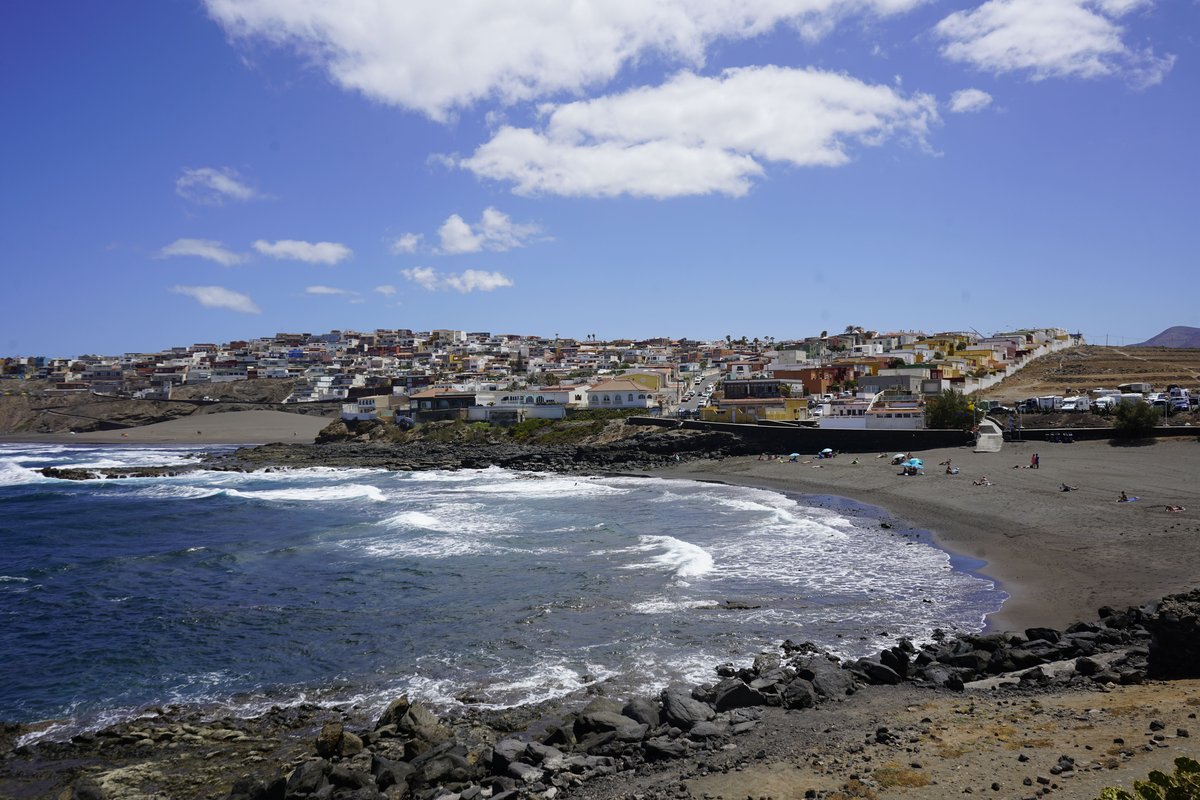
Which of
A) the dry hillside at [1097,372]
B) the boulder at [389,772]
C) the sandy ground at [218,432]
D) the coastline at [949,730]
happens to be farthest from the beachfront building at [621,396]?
the boulder at [389,772]

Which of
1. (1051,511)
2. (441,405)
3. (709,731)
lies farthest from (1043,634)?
(441,405)

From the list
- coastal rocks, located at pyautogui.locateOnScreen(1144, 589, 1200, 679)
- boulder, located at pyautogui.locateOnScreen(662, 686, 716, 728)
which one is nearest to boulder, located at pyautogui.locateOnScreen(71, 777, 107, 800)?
boulder, located at pyautogui.locateOnScreen(662, 686, 716, 728)

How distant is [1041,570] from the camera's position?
794 inches

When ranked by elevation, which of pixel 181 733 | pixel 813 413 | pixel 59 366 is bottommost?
pixel 181 733

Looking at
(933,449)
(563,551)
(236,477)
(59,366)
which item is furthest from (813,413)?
(59,366)

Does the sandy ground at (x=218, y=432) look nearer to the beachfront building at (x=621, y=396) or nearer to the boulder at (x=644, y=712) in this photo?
the beachfront building at (x=621, y=396)

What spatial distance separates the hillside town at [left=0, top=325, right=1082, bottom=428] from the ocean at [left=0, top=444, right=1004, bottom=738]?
77.6ft

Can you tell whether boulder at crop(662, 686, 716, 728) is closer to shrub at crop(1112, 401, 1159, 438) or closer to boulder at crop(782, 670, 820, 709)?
boulder at crop(782, 670, 820, 709)

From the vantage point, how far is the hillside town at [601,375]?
55.0 metres

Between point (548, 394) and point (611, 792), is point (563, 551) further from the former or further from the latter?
point (548, 394)

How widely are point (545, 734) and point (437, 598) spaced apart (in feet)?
28.2

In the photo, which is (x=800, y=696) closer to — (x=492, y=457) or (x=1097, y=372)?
(x=492, y=457)

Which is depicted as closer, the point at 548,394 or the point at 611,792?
the point at 611,792

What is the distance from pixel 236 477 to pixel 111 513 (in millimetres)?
15127
